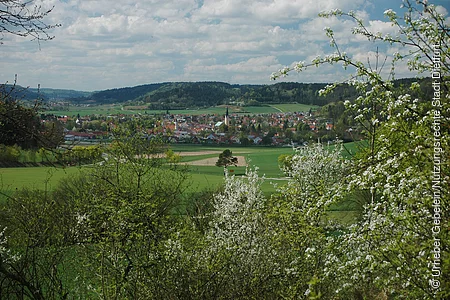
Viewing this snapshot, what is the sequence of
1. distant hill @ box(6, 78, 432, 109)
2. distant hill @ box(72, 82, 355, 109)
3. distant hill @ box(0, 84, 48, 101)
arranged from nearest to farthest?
distant hill @ box(0, 84, 48, 101) → distant hill @ box(6, 78, 432, 109) → distant hill @ box(72, 82, 355, 109)

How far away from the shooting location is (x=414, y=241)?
4066mm

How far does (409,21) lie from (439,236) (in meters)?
2.49

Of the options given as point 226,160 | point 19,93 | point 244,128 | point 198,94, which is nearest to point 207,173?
point 226,160

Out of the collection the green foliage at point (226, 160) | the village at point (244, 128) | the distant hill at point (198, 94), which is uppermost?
the distant hill at point (198, 94)

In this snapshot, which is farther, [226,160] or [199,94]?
[199,94]

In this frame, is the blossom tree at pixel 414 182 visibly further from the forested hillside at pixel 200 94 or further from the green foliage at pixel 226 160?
the forested hillside at pixel 200 94

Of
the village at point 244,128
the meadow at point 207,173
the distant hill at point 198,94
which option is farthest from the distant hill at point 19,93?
the distant hill at point 198,94

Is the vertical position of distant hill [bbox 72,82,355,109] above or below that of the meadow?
above

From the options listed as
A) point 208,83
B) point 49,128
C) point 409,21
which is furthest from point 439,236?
point 208,83

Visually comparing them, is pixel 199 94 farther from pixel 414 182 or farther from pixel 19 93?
pixel 414 182

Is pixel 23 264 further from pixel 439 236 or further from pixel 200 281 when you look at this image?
pixel 439 236

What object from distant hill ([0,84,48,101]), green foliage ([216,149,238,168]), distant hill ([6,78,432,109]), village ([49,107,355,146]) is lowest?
green foliage ([216,149,238,168])

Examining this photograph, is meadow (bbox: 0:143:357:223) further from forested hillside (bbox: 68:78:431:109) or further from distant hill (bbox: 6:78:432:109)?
forested hillside (bbox: 68:78:431:109)

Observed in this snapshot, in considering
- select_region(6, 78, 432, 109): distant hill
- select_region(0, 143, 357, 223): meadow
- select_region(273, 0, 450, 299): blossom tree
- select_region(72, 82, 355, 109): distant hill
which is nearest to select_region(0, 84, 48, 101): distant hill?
select_region(273, 0, 450, 299): blossom tree
